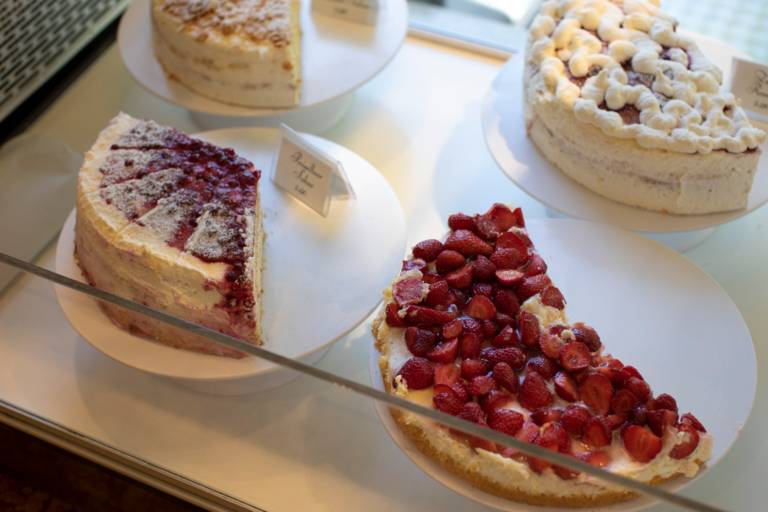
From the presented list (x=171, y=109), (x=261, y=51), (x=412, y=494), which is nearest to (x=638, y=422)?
(x=412, y=494)

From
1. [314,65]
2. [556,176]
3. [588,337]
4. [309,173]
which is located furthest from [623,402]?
[314,65]

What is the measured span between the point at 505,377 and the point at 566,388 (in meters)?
0.11

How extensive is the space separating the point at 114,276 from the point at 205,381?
0.32 metres

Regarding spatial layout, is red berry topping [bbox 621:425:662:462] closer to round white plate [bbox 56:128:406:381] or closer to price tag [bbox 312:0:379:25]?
round white plate [bbox 56:128:406:381]

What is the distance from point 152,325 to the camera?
1.63 m

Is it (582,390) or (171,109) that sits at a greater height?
(582,390)

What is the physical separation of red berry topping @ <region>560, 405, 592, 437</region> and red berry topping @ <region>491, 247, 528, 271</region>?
0.37 m

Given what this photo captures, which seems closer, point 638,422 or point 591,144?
point 638,422

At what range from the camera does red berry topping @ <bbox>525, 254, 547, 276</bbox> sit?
5.65ft

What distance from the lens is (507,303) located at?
1.65 m

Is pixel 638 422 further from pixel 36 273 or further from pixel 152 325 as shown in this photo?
pixel 36 273

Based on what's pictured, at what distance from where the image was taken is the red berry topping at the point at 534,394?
4.88 feet

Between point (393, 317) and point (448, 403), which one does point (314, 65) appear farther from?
point (448, 403)

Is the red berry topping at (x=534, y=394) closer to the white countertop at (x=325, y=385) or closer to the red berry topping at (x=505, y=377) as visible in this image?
the red berry topping at (x=505, y=377)
